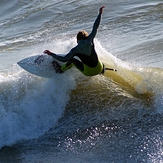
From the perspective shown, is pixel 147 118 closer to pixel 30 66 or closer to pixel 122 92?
pixel 122 92

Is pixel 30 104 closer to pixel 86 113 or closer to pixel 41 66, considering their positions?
pixel 41 66

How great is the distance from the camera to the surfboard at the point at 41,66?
866 cm

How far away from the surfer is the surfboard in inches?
10.5

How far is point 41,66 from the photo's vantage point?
8.68 meters

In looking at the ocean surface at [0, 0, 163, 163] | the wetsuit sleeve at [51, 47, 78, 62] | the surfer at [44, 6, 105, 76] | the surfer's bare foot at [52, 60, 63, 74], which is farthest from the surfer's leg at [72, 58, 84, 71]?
the ocean surface at [0, 0, 163, 163]

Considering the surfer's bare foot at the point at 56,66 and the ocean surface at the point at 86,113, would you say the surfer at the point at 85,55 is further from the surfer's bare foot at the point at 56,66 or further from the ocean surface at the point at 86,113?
the ocean surface at the point at 86,113

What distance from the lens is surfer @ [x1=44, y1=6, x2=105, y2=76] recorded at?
7582 mm

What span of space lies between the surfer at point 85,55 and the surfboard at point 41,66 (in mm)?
267

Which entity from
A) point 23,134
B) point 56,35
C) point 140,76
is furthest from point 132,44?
point 23,134

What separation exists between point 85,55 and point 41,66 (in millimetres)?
1269

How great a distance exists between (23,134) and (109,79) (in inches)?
87.5

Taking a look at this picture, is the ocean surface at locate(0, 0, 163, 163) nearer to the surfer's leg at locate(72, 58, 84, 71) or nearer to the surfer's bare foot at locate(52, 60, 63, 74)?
the surfer's bare foot at locate(52, 60, 63, 74)

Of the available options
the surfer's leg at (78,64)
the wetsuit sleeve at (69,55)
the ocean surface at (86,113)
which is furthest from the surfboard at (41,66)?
the wetsuit sleeve at (69,55)

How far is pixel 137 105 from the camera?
8172 mm
